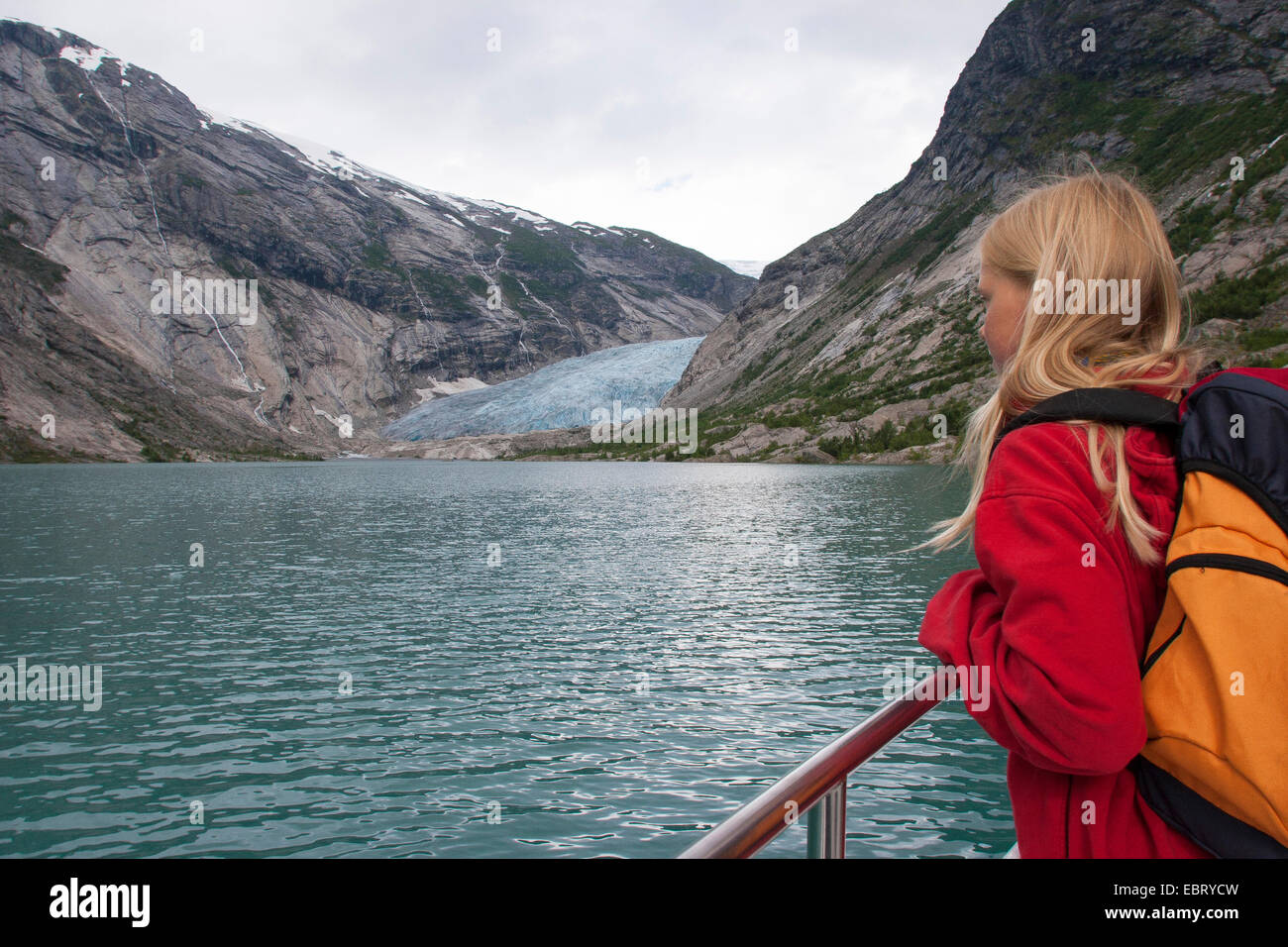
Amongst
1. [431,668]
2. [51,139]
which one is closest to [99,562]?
[431,668]

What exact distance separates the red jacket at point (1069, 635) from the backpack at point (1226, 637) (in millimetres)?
68

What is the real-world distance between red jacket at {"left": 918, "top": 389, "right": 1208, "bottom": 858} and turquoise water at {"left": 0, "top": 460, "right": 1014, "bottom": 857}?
1672 millimetres

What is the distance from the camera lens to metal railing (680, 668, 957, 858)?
211cm

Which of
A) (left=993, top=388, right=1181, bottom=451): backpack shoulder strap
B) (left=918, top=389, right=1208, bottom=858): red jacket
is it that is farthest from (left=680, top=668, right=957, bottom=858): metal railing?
(left=993, top=388, right=1181, bottom=451): backpack shoulder strap

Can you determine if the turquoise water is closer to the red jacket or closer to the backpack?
the red jacket

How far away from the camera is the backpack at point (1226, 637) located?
1687 millimetres

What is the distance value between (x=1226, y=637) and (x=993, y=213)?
375 ft

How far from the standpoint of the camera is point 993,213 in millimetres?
103750

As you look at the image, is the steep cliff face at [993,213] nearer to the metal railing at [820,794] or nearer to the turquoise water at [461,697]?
the turquoise water at [461,697]

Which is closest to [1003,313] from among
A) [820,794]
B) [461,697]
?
[820,794]

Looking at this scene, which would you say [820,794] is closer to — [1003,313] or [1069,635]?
[1069,635]

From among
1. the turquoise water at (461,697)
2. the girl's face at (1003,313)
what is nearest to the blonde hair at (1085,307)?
the girl's face at (1003,313)
